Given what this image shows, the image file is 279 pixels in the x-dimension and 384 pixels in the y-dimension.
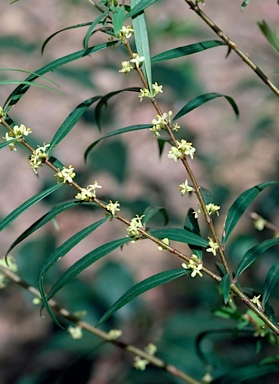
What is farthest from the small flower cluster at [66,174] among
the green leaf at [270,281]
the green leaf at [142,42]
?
the green leaf at [270,281]

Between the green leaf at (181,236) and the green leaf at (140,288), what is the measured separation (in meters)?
0.03

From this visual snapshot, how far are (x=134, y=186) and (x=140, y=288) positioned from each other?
2.11 m

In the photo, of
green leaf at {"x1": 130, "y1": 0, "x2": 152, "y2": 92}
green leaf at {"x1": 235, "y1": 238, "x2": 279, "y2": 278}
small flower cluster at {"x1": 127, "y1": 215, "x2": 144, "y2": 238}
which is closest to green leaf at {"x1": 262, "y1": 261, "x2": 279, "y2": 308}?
green leaf at {"x1": 235, "y1": 238, "x2": 279, "y2": 278}

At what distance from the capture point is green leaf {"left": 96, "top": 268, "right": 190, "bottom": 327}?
698 millimetres

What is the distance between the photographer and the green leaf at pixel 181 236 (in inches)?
28.8

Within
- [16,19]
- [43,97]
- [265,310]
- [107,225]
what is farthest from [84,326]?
[16,19]

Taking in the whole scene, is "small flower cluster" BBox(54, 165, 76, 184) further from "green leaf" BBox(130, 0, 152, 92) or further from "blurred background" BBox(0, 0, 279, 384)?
"blurred background" BBox(0, 0, 279, 384)

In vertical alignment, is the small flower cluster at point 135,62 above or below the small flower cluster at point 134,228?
above

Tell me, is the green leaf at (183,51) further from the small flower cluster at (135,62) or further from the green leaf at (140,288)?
the green leaf at (140,288)

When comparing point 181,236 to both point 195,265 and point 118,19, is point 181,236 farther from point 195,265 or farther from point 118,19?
point 118,19

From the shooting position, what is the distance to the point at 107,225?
261 centimetres

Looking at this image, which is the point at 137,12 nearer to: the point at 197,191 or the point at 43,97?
the point at 197,191

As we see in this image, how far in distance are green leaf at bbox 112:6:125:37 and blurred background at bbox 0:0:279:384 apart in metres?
0.50

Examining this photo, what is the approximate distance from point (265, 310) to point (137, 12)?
0.36m
